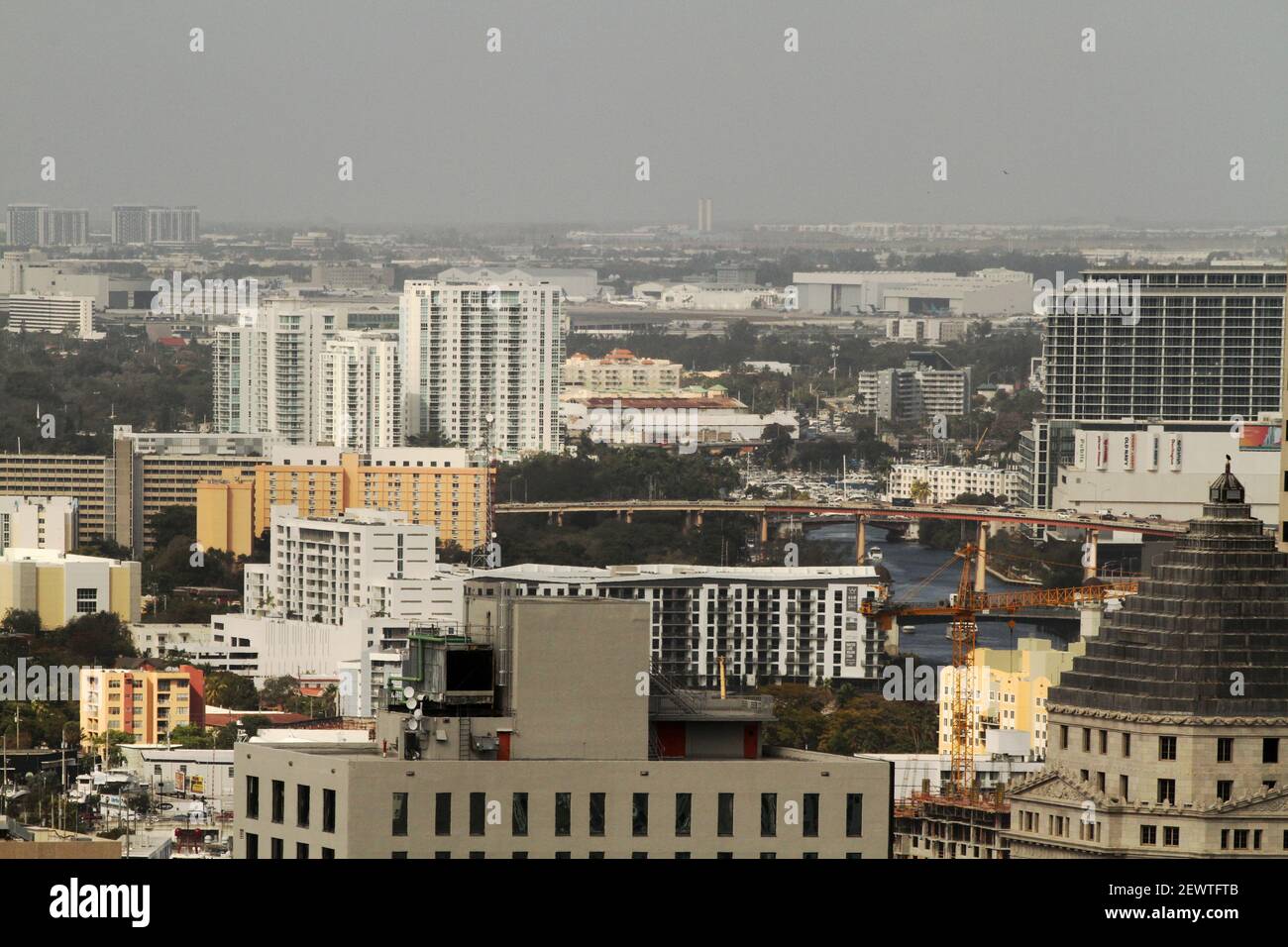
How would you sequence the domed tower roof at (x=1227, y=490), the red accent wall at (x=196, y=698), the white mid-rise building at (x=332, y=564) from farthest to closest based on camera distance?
the white mid-rise building at (x=332, y=564), the red accent wall at (x=196, y=698), the domed tower roof at (x=1227, y=490)

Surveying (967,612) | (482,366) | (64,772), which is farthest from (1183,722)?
(482,366)

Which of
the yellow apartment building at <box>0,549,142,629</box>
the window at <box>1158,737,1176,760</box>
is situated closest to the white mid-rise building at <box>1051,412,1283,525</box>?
the yellow apartment building at <box>0,549,142,629</box>

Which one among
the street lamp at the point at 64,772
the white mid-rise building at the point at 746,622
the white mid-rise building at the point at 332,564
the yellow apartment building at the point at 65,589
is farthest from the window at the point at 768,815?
the white mid-rise building at the point at 332,564

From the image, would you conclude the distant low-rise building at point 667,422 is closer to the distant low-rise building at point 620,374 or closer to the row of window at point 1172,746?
the distant low-rise building at point 620,374

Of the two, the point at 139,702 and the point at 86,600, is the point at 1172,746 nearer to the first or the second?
the point at 139,702

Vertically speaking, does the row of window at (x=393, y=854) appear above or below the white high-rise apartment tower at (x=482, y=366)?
below

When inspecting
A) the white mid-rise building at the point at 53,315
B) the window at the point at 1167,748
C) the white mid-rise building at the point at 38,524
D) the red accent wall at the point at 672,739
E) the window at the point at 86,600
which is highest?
the white mid-rise building at the point at 53,315

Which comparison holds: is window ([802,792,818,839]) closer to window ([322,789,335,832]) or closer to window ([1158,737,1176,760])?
window ([322,789,335,832])
